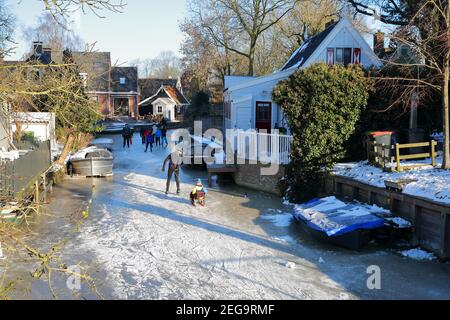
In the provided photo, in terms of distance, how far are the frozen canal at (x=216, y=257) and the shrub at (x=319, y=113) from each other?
1.71 m

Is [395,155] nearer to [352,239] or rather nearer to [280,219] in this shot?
[280,219]

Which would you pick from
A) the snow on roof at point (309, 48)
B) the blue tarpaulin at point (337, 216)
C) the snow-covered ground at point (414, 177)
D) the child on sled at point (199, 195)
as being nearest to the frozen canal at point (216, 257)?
the child on sled at point (199, 195)

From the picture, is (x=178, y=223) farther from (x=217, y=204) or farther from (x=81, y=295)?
(x=81, y=295)

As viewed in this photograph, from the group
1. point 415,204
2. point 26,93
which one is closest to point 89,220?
point 415,204

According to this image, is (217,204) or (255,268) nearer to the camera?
(255,268)

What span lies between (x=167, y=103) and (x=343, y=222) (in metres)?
59.6

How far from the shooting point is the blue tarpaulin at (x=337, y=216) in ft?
39.9

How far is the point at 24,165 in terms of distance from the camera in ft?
48.2

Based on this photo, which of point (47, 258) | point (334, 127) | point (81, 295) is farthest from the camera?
point (334, 127)

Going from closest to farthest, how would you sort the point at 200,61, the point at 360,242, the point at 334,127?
1. the point at 360,242
2. the point at 334,127
3. the point at 200,61

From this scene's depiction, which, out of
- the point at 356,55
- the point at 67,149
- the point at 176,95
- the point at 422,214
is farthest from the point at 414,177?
the point at 176,95

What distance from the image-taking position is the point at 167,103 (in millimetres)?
70312

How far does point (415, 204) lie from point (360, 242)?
5.65ft

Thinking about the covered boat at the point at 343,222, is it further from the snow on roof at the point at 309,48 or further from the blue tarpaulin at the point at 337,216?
the snow on roof at the point at 309,48
